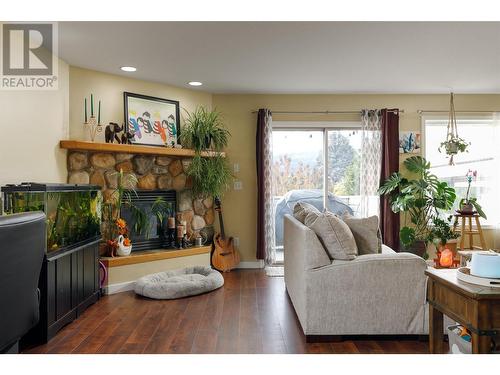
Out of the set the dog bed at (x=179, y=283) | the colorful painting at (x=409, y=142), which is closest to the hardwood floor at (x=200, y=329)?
the dog bed at (x=179, y=283)

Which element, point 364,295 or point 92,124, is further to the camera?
point 92,124

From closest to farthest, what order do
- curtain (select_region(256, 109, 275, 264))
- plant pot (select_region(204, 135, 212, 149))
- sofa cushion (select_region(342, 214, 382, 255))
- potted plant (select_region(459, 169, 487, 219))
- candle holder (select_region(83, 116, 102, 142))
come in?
sofa cushion (select_region(342, 214, 382, 255)), candle holder (select_region(83, 116, 102, 142)), plant pot (select_region(204, 135, 212, 149)), potted plant (select_region(459, 169, 487, 219)), curtain (select_region(256, 109, 275, 264))

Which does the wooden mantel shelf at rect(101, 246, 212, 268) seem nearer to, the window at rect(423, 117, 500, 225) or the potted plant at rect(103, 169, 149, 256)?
the potted plant at rect(103, 169, 149, 256)

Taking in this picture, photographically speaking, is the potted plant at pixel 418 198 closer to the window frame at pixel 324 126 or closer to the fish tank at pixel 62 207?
the window frame at pixel 324 126

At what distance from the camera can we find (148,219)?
4961 mm

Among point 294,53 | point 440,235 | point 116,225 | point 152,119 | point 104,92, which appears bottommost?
point 440,235

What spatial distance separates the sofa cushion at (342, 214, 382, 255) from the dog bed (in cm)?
181

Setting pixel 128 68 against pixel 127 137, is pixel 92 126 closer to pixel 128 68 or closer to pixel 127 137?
pixel 127 137

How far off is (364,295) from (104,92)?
3601 millimetres

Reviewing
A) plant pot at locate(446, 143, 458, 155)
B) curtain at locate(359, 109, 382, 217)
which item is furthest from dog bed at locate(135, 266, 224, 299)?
plant pot at locate(446, 143, 458, 155)

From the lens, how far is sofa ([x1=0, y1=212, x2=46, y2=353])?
5.12ft

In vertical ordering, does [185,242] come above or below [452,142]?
below

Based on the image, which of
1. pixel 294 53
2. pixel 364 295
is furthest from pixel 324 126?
pixel 364 295

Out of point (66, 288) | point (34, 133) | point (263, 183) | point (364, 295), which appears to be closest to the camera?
point (364, 295)
